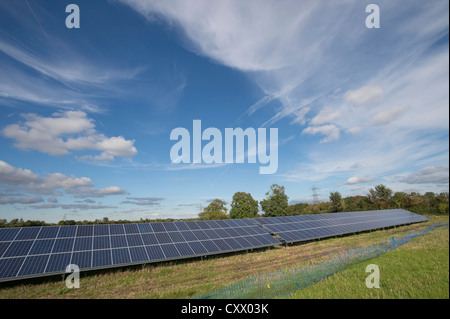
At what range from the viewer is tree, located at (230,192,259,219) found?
67.1m

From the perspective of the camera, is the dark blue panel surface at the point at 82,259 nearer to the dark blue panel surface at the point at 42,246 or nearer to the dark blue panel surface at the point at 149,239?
the dark blue panel surface at the point at 42,246

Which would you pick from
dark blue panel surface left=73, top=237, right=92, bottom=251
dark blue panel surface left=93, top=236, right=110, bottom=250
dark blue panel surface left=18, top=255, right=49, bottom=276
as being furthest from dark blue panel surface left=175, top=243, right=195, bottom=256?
dark blue panel surface left=18, top=255, right=49, bottom=276

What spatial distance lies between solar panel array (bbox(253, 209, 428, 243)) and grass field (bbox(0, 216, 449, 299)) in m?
8.81

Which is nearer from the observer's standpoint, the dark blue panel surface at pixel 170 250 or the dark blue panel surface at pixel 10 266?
the dark blue panel surface at pixel 10 266

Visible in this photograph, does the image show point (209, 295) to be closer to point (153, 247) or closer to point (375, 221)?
point (153, 247)

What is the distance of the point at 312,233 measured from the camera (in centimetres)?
3044

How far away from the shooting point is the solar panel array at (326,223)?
29156 millimetres

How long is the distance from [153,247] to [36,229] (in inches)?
401

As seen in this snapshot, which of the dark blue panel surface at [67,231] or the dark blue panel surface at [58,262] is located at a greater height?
the dark blue panel surface at [67,231]

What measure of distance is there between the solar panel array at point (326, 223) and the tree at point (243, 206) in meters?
30.3

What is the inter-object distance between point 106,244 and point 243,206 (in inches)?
2070

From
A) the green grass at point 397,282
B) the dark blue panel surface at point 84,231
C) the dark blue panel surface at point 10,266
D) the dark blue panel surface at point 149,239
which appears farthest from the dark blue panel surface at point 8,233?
the green grass at point 397,282

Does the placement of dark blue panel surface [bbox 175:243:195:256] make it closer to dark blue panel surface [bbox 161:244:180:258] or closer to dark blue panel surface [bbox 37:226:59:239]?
dark blue panel surface [bbox 161:244:180:258]
